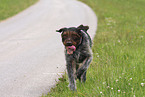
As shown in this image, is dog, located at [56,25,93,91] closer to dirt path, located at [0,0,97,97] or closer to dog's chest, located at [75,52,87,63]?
dog's chest, located at [75,52,87,63]

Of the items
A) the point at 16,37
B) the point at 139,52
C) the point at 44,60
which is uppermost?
the point at 139,52

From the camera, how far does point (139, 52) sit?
7645mm

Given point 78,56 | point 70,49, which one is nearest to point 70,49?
point 70,49

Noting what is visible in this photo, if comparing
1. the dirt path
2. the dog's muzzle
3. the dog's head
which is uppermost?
the dog's head

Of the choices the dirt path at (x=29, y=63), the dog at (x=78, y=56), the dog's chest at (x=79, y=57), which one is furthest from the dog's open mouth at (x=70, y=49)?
the dirt path at (x=29, y=63)

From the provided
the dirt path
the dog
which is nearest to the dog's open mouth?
the dog

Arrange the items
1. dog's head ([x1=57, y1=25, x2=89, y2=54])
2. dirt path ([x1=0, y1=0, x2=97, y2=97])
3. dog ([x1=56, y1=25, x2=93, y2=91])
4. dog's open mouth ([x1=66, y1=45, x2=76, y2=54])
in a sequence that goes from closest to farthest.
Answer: dog's head ([x1=57, y1=25, x2=89, y2=54]) → dog's open mouth ([x1=66, y1=45, x2=76, y2=54]) → dog ([x1=56, y1=25, x2=93, y2=91]) → dirt path ([x1=0, y1=0, x2=97, y2=97])

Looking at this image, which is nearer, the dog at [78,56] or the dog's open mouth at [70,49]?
the dog's open mouth at [70,49]

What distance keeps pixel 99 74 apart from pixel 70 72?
0.86 meters

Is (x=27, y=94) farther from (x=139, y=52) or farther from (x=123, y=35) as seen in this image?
(x=123, y=35)

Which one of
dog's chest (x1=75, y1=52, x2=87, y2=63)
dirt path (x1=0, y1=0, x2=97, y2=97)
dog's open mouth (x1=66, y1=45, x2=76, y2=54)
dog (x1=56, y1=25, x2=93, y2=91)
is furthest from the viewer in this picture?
dirt path (x1=0, y1=0, x2=97, y2=97)

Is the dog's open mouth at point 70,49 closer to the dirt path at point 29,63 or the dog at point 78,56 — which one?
the dog at point 78,56

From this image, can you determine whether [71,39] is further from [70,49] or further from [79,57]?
[79,57]

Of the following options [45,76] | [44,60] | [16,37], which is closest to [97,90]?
[45,76]
